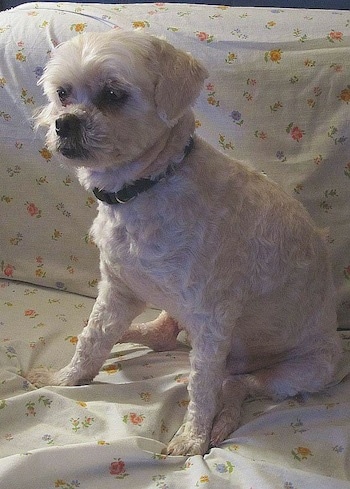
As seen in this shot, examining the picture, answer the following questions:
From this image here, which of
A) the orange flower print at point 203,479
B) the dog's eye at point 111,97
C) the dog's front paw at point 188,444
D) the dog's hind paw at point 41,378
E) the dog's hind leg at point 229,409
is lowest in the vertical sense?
the dog's hind paw at point 41,378

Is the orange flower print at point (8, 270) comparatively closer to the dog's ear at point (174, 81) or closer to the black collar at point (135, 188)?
the black collar at point (135, 188)

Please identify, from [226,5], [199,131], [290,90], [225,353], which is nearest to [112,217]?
[225,353]

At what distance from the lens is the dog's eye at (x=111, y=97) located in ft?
4.06

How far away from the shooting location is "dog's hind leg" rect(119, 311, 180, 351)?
5.58 feet

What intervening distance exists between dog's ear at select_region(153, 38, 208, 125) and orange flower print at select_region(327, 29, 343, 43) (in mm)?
569

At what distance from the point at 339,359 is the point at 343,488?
0.42 m

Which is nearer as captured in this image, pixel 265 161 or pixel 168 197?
pixel 168 197

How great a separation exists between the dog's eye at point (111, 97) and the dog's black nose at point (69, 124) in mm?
60

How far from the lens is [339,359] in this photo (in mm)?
1609

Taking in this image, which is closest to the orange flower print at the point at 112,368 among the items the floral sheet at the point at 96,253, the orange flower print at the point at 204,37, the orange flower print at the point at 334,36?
the floral sheet at the point at 96,253

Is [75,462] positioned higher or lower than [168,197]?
lower

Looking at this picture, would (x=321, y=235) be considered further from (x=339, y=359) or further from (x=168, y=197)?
(x=168, y=197)

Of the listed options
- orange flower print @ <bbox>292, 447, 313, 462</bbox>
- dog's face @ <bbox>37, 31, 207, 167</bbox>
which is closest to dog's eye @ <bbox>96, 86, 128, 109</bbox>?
dog's face @ <bbox>37, 31, 207, 167</bbox>

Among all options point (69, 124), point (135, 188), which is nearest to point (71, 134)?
point (69, 124)
